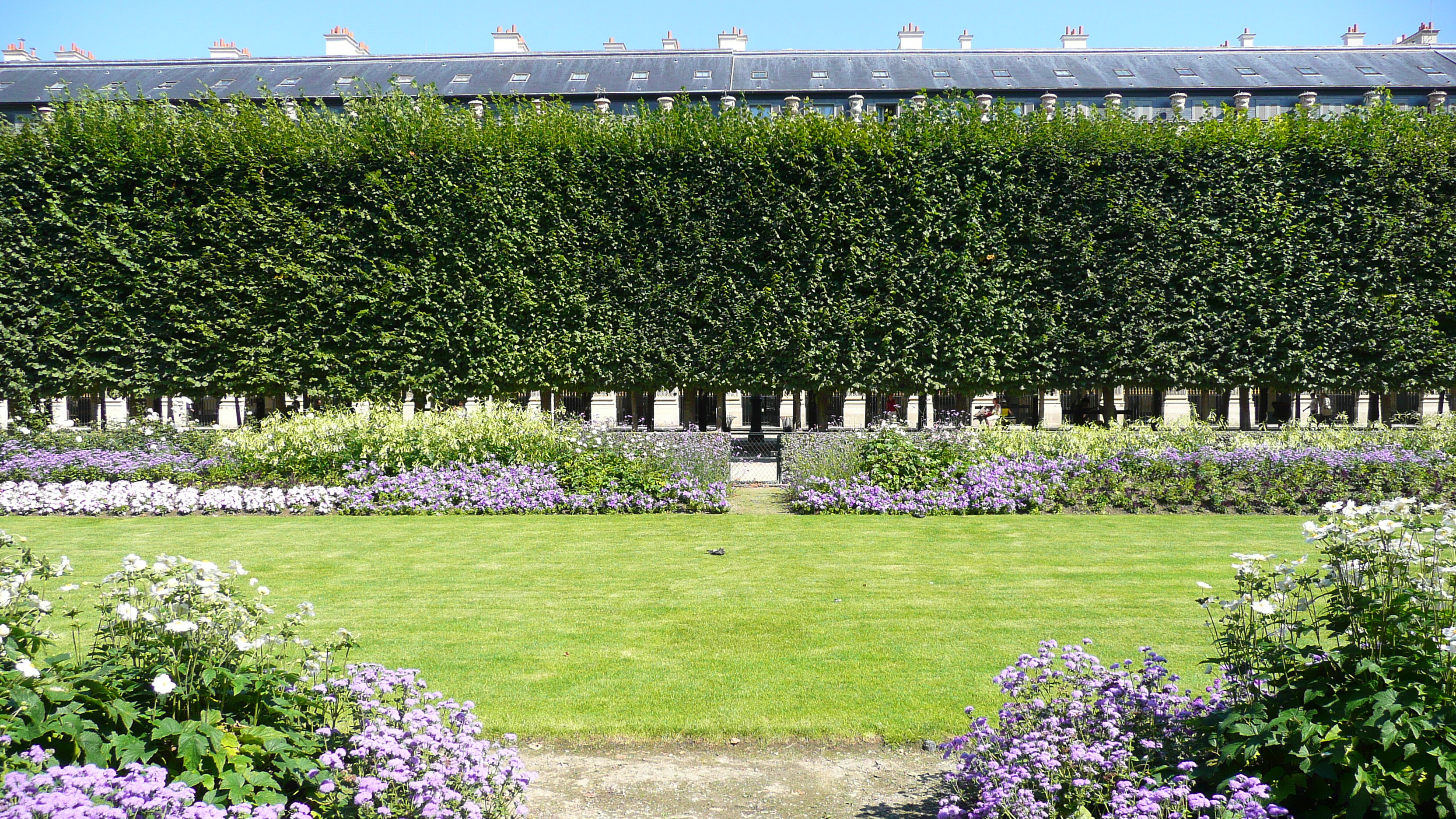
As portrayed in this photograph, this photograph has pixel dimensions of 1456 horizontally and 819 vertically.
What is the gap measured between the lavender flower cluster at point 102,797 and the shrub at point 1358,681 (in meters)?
3.07

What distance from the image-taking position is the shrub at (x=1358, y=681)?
8.83 feet

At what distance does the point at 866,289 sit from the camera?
1588cm

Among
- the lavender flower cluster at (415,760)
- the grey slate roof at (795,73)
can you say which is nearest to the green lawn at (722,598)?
the lavender flower cluster at (415,760)

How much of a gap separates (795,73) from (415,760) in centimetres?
2957

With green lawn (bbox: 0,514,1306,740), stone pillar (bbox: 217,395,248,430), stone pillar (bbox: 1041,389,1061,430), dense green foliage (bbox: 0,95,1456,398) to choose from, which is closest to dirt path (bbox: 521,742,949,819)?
green lawn (bbox: 0,514,1306,740)

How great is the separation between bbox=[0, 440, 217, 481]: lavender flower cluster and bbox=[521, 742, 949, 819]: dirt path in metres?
10.00

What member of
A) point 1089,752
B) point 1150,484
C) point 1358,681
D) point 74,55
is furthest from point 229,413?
point 1358,681

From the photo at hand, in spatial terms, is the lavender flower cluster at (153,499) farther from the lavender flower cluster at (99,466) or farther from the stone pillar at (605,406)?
the stone pillar at (605,406)

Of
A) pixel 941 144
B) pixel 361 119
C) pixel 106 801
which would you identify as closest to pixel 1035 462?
pixel 941 144

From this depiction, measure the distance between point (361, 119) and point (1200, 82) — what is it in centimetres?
2483

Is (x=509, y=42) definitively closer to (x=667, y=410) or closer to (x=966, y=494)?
(x=667, y=410)

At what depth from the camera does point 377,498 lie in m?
11.5

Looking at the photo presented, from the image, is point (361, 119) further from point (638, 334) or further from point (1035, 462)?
point (1035, 462)

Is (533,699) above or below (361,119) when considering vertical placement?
below
